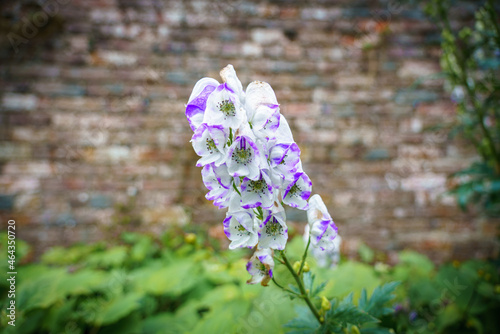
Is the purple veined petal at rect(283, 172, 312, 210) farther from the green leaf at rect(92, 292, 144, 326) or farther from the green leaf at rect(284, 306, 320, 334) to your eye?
the green leaf at rect(92, 292, 144, 326)

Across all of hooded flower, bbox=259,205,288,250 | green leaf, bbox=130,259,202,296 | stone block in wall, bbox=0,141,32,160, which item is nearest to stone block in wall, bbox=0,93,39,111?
stone block in wall, bbox=0,141,32,160

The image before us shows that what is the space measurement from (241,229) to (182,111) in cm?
233

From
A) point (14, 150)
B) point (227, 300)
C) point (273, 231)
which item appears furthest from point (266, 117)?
point (14, 150)

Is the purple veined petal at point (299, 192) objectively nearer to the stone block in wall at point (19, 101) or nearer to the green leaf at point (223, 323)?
the green leaf at point (223, 323)

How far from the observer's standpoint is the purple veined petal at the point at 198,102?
0.78 m

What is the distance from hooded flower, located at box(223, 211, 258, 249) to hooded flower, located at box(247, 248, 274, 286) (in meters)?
0.04

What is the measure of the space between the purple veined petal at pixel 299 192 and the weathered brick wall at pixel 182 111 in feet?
7.25

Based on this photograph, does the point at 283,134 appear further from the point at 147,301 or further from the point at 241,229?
the point at 147,301

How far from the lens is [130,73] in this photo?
2861 millimetres

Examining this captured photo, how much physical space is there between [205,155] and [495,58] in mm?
2010

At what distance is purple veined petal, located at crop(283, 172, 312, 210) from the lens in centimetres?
80

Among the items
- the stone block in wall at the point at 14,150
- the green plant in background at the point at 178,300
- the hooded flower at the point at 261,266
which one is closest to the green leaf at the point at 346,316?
the green plant in background at the point at 178,300

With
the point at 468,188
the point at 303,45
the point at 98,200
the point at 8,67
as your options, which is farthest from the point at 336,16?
the point at 8,67

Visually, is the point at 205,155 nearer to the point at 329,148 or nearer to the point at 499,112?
the point at 499,112
